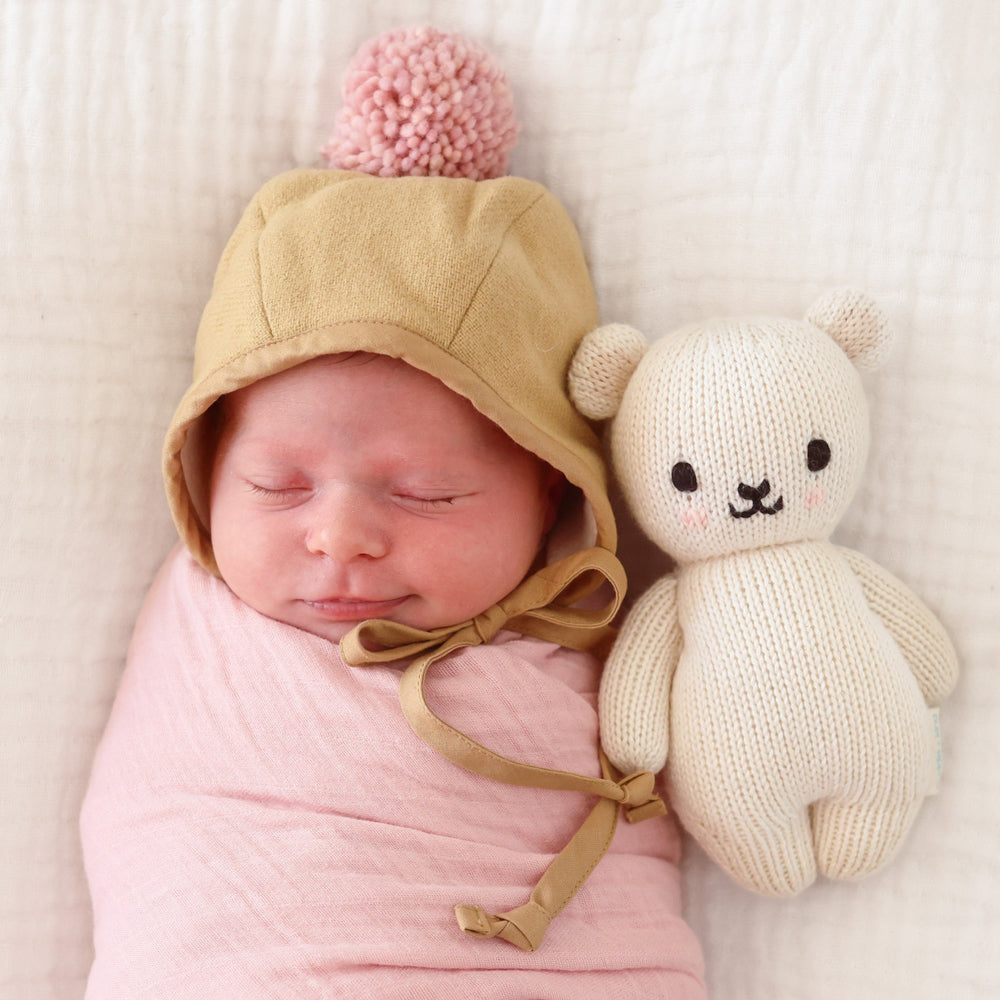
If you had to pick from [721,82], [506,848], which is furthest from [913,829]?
[721,82]

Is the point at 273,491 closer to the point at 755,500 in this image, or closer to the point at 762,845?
the point at 755,500

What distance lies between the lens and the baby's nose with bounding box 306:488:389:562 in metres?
1.06

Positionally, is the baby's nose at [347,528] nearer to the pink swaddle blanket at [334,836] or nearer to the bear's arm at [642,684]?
the pink swaddle blanket at [334,836]

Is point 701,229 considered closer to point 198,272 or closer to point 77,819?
point 198,272

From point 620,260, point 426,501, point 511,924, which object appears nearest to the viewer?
point 511,924

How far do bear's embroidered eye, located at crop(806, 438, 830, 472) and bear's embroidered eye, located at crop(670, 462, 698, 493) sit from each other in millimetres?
106

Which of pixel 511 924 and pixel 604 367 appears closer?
pixel 511 924

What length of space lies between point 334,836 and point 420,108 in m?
0.73

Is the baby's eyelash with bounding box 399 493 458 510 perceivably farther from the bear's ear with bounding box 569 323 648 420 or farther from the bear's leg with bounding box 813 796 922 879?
the bear's leg with bounding box 813 796 922 879

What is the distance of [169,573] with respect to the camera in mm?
1260

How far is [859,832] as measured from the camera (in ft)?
3.63

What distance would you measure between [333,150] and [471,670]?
58cm

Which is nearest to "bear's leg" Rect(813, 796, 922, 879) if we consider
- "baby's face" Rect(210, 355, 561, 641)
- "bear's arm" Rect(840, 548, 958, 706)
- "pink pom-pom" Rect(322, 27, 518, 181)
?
"bear's arm" Rect(840, 548, 958, 706)

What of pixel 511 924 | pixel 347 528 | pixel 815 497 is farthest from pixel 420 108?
pixel 511 924
